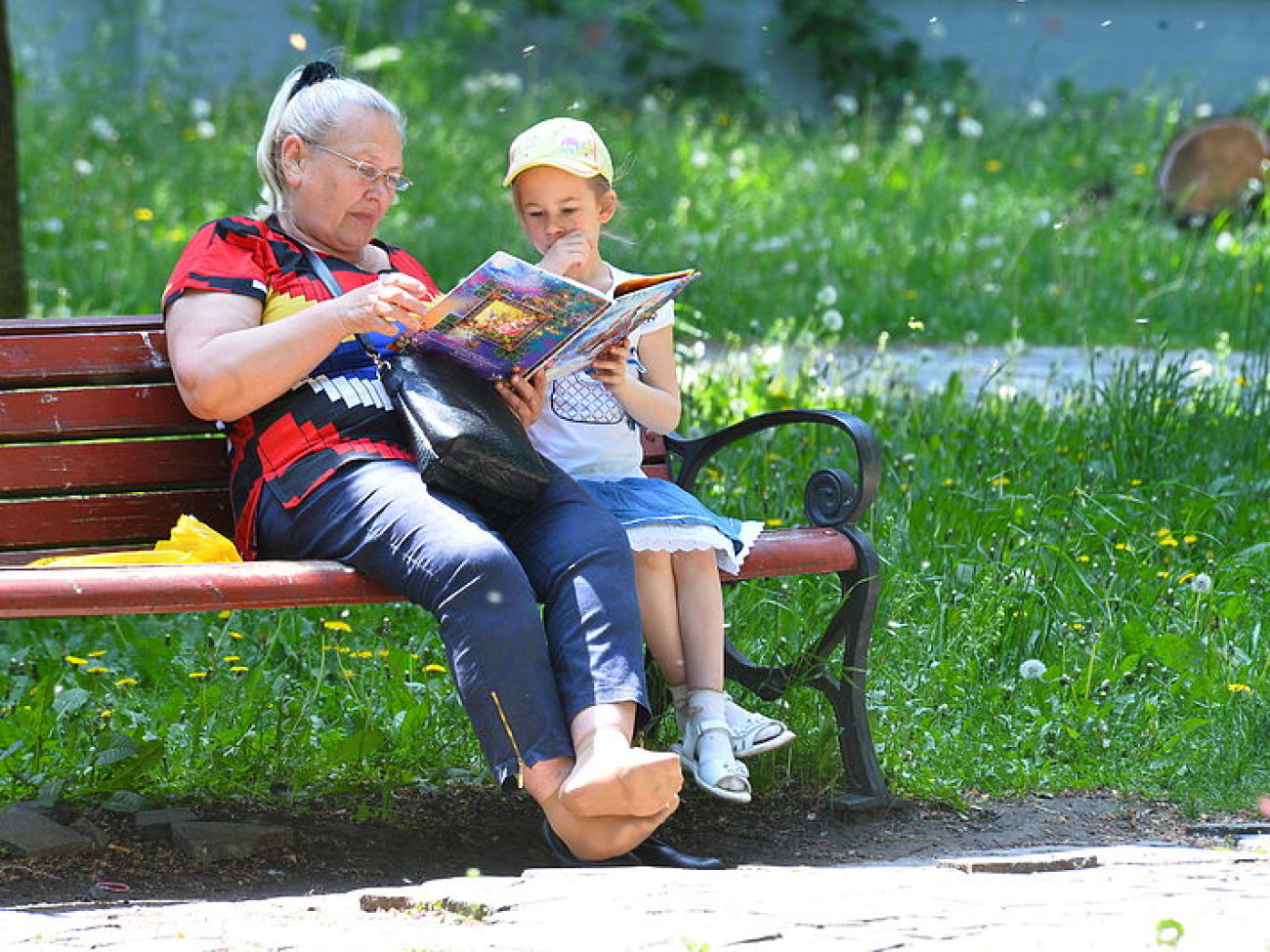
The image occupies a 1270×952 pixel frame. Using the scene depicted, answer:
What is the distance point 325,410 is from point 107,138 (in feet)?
21.7

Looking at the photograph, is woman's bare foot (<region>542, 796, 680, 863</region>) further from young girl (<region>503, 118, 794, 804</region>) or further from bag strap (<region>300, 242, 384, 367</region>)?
bag strap (<region>300, 242, 384, 367</region>)

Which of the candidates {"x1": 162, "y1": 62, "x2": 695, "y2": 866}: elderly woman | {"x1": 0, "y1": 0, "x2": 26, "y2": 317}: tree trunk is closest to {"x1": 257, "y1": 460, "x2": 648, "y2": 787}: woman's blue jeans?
{"x1": 162, "y1": 62, "x2": 695, "y2": 866}: elderly woman

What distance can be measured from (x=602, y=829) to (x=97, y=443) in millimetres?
1273

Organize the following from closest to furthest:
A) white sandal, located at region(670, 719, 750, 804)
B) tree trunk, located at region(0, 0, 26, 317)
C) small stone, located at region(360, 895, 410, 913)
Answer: small stone, located at region(360, 895, 410, 913) < white sandal, located at region(670, 719, 750, 804) < tree trunk, located at region(0, 0, 26, 317)

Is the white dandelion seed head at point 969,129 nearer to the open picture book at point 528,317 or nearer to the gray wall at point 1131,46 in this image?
the gray wall at point 1131,46

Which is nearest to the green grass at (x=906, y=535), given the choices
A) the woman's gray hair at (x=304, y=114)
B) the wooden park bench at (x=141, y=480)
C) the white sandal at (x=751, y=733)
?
the wooden park bench at (x=141, y=480)

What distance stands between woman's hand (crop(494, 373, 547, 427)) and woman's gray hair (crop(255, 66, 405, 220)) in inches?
22.4

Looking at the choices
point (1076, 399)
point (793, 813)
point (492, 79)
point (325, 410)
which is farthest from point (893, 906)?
point (492, 79)

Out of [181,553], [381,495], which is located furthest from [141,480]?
[381,495]

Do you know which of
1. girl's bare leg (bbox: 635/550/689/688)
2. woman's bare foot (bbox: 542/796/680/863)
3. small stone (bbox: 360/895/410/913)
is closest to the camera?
small stone (bbox: 360/895/410/913)

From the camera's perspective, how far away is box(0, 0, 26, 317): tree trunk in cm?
549

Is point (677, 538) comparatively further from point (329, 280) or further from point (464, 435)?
point (329, 280)

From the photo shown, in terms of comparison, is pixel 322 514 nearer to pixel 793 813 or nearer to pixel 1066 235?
pixel 793 813

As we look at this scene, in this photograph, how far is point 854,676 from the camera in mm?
3609
